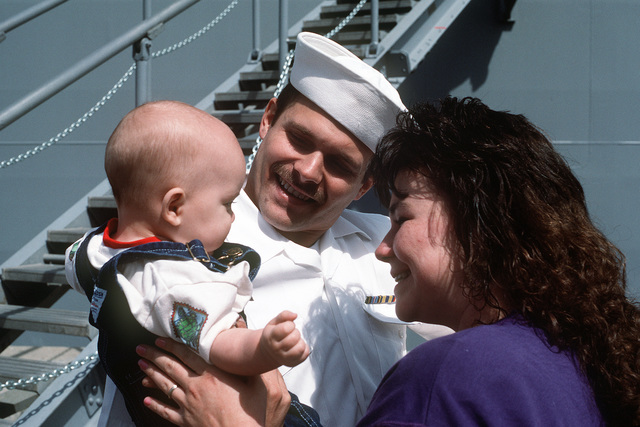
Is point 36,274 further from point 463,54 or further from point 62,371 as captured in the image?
point 463,54

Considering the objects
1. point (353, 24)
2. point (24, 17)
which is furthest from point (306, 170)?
point (353, 24)

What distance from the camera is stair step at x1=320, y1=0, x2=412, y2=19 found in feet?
14.4

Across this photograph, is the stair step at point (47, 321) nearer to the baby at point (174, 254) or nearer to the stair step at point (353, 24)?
the baby at point (174, 254)

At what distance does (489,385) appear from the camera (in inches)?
35.7

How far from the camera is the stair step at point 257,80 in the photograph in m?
4.19

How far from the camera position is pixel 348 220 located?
2.18 m

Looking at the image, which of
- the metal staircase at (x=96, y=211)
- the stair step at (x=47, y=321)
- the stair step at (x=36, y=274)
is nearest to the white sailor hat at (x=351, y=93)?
the metal staircase at (x=96, y=211)

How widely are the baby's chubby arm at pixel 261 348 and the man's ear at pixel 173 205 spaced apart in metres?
0.29

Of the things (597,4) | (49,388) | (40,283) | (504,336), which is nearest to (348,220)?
(504,336)

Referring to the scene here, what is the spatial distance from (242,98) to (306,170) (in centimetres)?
244

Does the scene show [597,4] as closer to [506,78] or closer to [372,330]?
[506,78]

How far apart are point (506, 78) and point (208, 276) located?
4.23 m

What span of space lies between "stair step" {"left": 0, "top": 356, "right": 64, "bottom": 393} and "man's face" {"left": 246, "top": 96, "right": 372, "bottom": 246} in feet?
4.48

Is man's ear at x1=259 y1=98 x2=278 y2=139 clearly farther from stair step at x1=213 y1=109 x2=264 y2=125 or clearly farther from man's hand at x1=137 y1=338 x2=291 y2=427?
stair step at x1=213 y1=109 x2=264 y2=125
